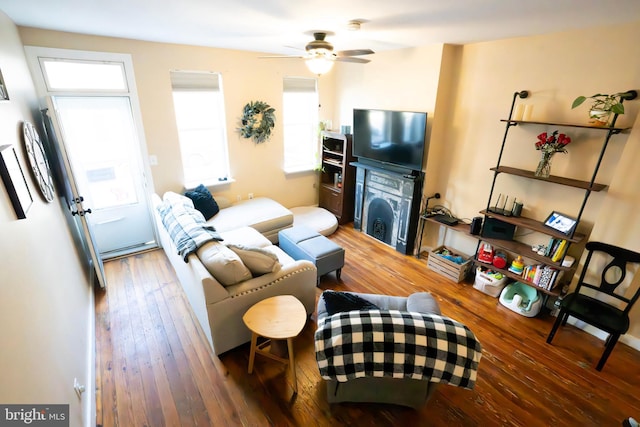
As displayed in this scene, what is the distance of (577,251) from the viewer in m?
2.85

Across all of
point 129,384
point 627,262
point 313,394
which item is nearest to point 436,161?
point 627,262

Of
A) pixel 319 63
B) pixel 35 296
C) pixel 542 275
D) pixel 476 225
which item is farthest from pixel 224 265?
pixel 542 275

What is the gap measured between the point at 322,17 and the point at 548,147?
2.28m

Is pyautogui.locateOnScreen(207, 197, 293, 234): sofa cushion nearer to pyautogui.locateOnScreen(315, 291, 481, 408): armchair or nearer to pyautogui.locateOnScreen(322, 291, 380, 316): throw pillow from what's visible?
pyautogui.locateOnScreen(322, 291, 380, 316): throw pillow

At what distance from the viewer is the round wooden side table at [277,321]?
2051 millimetres

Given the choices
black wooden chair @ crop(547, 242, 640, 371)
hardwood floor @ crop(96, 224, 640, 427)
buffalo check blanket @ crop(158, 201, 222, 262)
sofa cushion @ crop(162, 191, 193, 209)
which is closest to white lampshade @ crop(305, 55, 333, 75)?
buffalo check blanket @ crop(158, 201, 222, 262)

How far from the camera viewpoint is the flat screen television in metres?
3.54

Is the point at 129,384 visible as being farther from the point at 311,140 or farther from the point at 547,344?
the point at 311,140

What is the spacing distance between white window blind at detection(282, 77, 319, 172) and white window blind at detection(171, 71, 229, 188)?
1038mm

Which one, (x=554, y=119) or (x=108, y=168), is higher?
(x=554, y=119)

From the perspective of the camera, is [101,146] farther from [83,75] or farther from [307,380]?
[307,380]

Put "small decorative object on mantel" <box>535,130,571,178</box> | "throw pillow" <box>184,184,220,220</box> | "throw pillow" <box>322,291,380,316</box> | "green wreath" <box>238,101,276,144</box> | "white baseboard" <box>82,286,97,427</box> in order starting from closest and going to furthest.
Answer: "white baseboard" <box>82,286,97,427</box>
"throw pillow" <box>322,291,380,316</box>
"small decorative object on mantel" <box>535,130,571,178</box>
"throw pillow" <box>184,184,220,220</box>
"green wreath" <box>238,101,276,144</box>

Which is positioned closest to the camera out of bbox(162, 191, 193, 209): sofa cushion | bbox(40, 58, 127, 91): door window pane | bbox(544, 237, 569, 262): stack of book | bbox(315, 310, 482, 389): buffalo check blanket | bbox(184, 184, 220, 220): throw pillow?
bbox(315, 310, 482, 389): buffalo check blanket

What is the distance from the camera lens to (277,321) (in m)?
2.13
